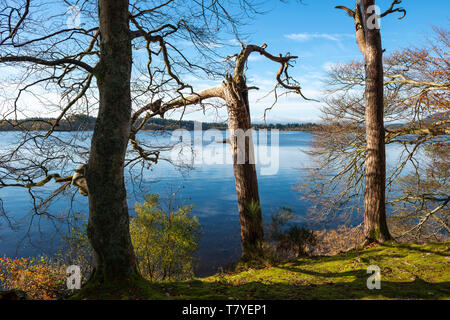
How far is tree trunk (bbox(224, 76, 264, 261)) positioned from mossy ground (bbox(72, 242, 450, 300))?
2.73 feet

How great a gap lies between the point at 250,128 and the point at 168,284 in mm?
3459

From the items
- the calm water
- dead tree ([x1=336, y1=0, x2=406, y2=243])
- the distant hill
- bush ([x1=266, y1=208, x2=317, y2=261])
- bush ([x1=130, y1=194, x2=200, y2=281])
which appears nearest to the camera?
the distant hill

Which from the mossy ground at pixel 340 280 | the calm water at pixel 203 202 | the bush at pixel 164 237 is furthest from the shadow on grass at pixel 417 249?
the bush at pixel 164 237

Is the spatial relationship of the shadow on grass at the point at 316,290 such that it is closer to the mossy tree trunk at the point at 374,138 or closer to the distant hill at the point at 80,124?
the mossy tree trunk at the point at 374,138

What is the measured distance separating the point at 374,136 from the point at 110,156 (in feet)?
15.5

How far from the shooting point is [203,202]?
1875cm

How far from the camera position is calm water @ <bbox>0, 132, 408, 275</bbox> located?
30.1ft

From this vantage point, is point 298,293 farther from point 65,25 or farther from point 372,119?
point 65,25

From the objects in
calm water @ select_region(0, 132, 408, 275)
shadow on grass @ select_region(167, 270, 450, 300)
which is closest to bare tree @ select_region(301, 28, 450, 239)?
calm water @ select_region(0, 132, 408, 275)

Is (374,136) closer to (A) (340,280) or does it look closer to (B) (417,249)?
(B) (417,249)

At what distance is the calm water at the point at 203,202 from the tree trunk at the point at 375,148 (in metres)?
2.86

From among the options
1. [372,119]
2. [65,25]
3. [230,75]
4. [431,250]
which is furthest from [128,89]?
[431,250]

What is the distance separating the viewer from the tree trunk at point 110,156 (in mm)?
2947

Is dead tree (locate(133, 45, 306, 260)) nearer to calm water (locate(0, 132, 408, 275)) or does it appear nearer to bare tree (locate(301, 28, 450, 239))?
calm water (locate(0, 132, 408, 275))
